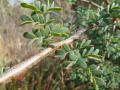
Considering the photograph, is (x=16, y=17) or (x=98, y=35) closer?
(x=98, y=35)

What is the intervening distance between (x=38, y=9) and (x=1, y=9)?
433 centimetres

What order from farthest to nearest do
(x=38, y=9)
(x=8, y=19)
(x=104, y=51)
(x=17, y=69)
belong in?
(x=8, y=19), (x=104, y=51), (x=38, y=9), (x=17, y=69)

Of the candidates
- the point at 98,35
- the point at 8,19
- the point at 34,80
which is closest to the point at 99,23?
the point at 98,35

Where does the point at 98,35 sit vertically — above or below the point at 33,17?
below

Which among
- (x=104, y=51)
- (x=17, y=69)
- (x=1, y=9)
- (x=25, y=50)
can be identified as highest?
(x=17, y=69)

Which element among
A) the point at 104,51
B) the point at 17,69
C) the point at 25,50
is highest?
the point at 17,69

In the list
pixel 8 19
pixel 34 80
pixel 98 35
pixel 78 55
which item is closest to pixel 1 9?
pixel 8 19

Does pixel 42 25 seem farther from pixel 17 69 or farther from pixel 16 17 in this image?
pixel 16 17

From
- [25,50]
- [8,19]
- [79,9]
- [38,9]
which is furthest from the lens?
[8,19]

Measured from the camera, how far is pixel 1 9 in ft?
16.2

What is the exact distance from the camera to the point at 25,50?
4.07 m

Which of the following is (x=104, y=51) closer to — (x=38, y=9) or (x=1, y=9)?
(x=38, y=9)

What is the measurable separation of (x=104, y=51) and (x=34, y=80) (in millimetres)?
1941

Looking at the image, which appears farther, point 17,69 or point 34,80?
point 34,80
